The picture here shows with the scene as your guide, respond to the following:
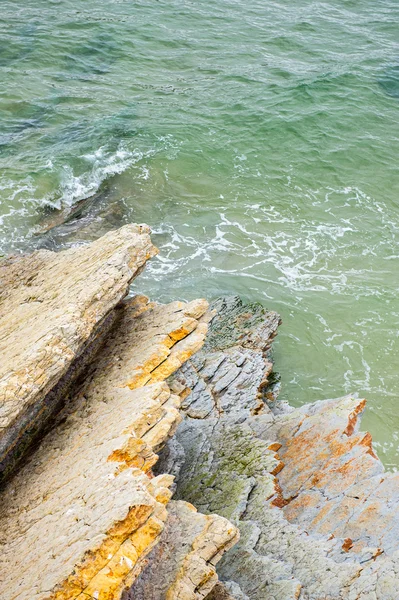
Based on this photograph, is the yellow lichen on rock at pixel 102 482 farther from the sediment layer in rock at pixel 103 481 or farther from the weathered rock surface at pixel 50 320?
the weathered rock surface at pixel 50 320

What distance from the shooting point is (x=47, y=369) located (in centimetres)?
970

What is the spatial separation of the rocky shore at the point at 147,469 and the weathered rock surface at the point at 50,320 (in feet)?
0.11

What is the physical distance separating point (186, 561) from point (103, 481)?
176cm

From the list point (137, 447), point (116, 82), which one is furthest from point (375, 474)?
point (116, 82)

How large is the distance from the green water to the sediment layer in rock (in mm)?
8305

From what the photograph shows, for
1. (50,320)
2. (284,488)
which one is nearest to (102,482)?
(50,320)

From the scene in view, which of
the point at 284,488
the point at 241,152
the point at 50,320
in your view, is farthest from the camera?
the point at 241,152

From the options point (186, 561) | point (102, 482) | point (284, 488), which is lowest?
point (284, 488)

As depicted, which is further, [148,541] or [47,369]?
[47,369]

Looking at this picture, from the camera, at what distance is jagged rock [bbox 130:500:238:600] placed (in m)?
9.12

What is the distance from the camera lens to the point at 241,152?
31.1 m

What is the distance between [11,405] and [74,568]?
99.0 inches

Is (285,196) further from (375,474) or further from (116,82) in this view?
(375,474)

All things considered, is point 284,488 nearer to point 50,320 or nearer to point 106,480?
point 106,480
